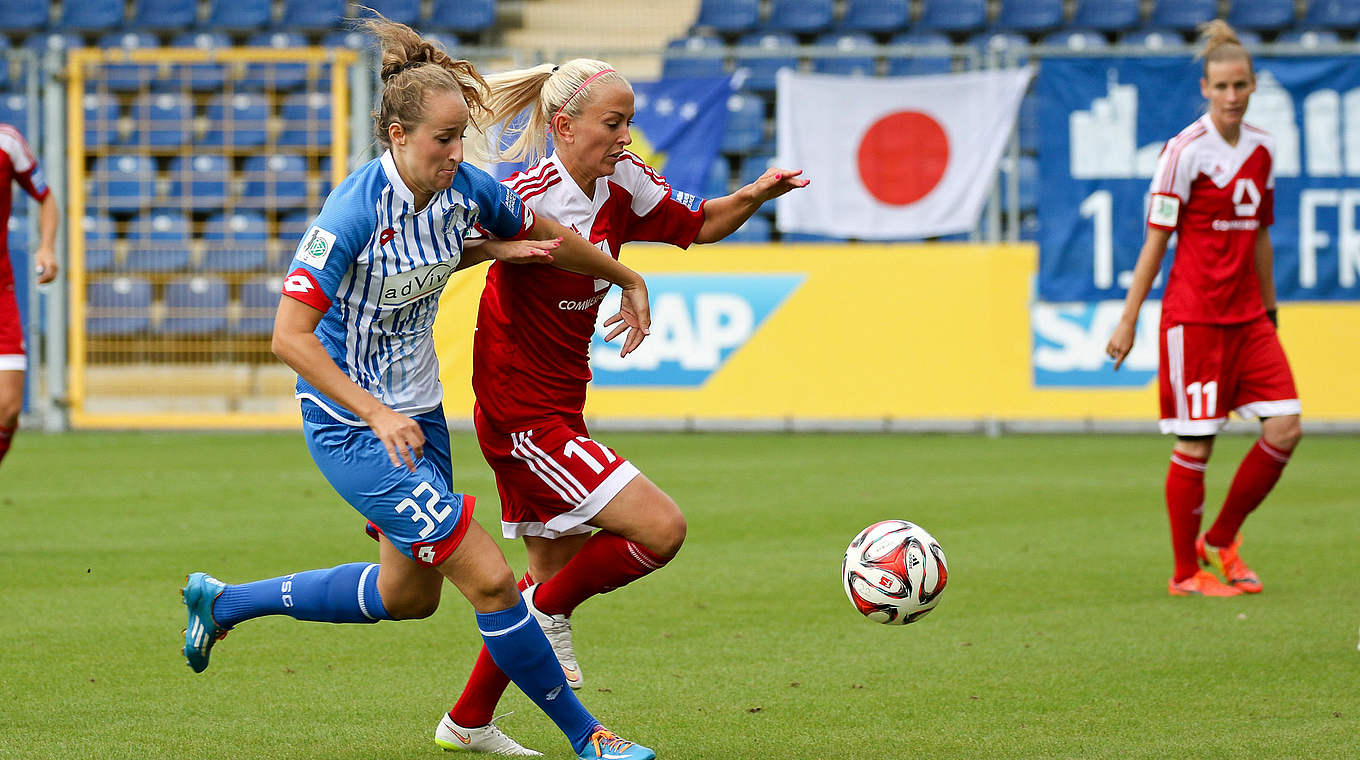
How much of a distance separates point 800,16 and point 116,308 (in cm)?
882

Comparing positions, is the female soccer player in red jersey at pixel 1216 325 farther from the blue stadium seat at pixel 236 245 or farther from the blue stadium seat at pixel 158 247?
the blue stadium seat at pixel 158 247

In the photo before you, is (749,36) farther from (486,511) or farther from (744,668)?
(744,668)

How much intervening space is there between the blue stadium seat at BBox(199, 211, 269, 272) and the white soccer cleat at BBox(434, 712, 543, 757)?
10.8 m

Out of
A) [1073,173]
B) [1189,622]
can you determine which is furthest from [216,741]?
[1073,173]

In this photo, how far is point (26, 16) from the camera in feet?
62.0

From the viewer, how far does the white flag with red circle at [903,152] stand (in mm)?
13375

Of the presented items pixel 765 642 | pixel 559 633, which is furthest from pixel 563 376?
pixel 765 642

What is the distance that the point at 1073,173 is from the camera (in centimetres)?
1320

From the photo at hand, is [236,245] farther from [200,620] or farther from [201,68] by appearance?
[200,620]

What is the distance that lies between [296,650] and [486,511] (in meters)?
3.60

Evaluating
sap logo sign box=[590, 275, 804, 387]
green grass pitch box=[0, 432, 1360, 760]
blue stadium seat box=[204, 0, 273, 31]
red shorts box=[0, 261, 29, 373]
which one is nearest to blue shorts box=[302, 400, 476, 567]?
green grass pitch box=[0, 432, 1360, 760]

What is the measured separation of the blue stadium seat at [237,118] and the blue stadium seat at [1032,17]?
8501 millimetres

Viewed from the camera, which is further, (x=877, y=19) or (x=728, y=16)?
(x=728, y=16)

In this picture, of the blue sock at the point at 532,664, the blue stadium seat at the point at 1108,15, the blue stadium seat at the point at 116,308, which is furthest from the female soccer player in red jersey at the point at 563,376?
the blue stadium seat at the point at 1108,15
